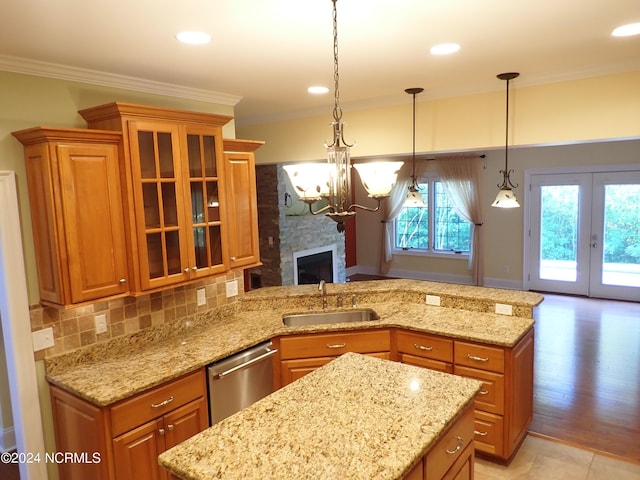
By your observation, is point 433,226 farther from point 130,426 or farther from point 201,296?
point 130,426

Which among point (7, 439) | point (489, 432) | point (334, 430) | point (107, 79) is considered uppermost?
point (107, 79)

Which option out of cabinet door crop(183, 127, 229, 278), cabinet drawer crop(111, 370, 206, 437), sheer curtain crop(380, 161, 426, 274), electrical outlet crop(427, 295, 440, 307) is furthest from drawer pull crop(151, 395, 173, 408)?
sheer curtain crop(380, 161, 426, 274)

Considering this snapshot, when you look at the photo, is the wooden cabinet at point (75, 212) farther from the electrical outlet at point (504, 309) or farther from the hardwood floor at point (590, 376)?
the hardwood floor at point (590, 376)

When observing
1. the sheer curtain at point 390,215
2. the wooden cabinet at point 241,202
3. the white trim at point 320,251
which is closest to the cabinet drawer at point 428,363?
the wooden cabinet at point 241,202

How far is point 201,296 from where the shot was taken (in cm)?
348

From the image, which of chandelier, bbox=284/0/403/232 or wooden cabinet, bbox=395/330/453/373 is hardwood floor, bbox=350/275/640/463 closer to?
wooden cabinet, bbox=395/330/453/373

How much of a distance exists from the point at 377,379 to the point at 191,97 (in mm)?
2390

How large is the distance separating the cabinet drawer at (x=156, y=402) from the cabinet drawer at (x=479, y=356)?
5.42 feet

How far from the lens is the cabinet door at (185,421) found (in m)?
2.60

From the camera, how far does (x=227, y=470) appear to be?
1507 millimetres

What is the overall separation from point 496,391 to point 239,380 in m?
1.65

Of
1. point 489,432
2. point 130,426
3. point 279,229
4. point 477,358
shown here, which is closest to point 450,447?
point 477,358

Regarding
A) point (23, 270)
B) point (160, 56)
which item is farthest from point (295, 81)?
point (23, 270)

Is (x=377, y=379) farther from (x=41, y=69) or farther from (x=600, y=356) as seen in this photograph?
(x=600, y=356)
